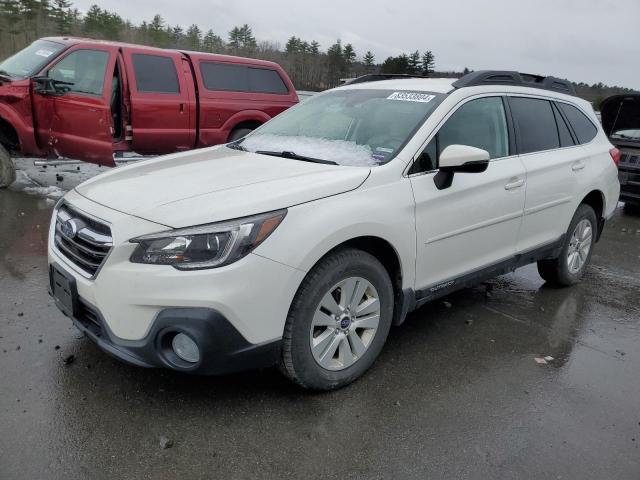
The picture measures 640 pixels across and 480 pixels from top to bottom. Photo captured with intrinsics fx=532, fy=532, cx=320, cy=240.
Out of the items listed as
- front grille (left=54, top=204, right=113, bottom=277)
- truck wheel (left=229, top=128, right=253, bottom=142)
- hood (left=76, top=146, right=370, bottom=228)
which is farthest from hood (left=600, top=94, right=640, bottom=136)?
front grille (left=54, top=204, right=113, bottom=277)

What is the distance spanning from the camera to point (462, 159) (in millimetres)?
3115

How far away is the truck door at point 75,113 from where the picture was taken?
23.7ft

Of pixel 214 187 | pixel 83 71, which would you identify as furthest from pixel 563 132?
pixel 83 71

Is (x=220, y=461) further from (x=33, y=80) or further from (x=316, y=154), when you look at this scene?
(x=33, y=80)

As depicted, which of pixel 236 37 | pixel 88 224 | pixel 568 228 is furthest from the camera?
pixel 236 37

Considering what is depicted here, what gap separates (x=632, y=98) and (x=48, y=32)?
57963mm

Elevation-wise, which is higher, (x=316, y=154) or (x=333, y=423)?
(x=316, y=154)

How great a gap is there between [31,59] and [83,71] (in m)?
0.76

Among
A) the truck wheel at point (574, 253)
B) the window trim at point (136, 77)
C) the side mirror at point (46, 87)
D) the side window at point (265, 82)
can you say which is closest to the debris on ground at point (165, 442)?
the truck wheel at point (574, 253)

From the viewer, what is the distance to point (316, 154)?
335cm

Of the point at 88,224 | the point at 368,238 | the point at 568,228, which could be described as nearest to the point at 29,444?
the point at 88,224

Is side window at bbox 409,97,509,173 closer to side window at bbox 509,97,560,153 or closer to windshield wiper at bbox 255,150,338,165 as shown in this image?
side window at bbox 509,97,560,153

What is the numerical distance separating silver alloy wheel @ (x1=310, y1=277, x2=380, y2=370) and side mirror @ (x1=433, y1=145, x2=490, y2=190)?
0.85 metres

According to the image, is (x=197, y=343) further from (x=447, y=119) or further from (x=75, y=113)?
(x=75, y=113)
